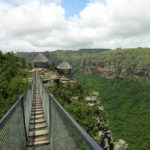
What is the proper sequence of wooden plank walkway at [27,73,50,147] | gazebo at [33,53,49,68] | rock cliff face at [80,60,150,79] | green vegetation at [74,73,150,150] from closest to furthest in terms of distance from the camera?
1. wooden plank walkway at [27,73,50,147]
2. gazebo at [33,53,49,68]
3. green vegetation at [74,73,150,150]
4. rock cliff face at [80,60,150,79]

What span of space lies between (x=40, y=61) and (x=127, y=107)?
74186 mm

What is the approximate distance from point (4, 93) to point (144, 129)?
226 ft

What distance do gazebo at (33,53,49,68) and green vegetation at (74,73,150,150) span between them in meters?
33.1

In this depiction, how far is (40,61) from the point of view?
4653 cm

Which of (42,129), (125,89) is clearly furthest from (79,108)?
(125,89)

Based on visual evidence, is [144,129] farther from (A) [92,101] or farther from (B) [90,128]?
(B) [90,128]

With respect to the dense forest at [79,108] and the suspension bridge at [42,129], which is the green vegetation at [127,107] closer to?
the dense forest at [79,108]

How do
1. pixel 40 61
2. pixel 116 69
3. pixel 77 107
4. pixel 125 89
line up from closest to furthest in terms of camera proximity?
pixel 77 107 < pixel 40 61 < pixel 125 89 < pixel 116 69

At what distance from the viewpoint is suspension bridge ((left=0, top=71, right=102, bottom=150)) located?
6.66ft

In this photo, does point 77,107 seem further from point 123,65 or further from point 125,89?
point 123,65

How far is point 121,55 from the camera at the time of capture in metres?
146

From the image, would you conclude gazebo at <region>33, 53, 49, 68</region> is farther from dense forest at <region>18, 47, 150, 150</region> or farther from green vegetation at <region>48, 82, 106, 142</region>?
dense forest at <region>18, 47, 150, 150</region>

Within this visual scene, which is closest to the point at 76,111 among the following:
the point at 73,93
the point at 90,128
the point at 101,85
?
the point at 90,128

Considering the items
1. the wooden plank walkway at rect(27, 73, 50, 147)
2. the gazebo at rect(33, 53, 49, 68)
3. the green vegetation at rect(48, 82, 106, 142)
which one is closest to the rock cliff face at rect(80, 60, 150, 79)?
the gazebo at rect(33, 53, 49, 68)
